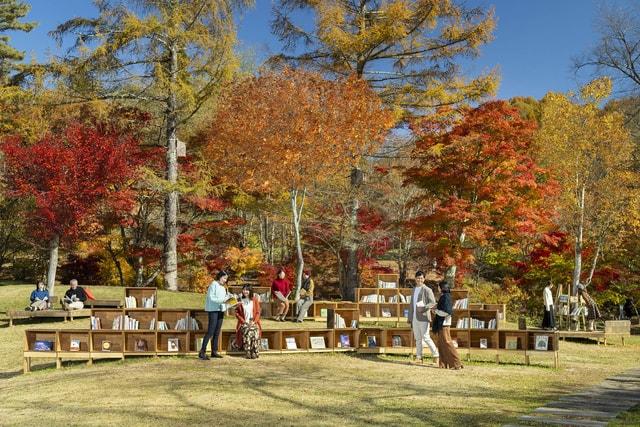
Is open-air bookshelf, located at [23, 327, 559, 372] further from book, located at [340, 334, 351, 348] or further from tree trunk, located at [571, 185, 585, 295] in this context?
tree trunk, located at [571, 185, 585, 295]

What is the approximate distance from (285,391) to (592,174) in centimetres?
1847

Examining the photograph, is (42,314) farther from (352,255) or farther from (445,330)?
(352,255)

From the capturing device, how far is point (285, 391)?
9188mm

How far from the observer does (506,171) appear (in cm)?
2155

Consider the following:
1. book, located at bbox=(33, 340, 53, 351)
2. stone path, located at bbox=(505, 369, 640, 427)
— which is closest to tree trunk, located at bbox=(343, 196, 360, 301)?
book, located at bbox=(33, 340, 53, 351)

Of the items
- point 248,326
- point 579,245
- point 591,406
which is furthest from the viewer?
point 579,245

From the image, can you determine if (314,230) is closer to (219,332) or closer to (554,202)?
(554,202)

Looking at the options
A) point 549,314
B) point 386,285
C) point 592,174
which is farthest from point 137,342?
point 592,174

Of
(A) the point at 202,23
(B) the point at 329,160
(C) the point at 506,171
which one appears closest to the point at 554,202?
(C) the point at 506,171

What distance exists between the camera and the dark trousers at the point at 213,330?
11977 mm

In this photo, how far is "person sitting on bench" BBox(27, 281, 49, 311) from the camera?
17.5m

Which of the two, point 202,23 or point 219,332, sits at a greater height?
point 202,23

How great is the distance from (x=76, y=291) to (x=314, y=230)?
1178cm

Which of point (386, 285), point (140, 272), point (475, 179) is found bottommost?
point (386, 285)
